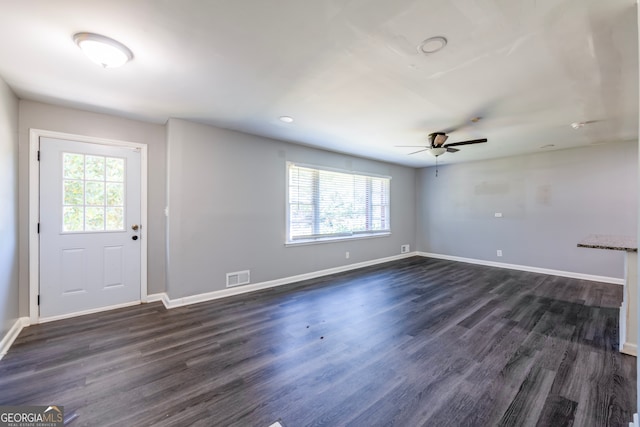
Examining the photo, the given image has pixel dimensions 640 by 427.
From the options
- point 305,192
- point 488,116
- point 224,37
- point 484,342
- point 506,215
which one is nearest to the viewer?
point 224,37

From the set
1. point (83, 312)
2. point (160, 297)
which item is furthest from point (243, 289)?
point (83, 312)

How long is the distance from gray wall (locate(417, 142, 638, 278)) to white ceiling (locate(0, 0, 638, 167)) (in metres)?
1.63

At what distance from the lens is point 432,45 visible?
75.4 inches

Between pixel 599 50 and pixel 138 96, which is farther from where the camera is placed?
pixel 138 96

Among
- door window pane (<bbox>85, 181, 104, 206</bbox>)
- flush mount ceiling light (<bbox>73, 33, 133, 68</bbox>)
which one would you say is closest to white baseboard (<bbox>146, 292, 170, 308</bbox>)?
door window pane (<bbox>85, 181, 104, 206</bbox>)

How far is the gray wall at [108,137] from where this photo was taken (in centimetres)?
292

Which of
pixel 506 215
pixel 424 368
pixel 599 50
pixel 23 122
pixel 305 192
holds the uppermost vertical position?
pixel 599 50

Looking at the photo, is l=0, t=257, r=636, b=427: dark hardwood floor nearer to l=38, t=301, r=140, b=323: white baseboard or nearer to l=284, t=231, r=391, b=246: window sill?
l=38, t=301, r=140, b=323: white baseboard

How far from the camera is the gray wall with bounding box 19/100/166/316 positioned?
2.92m

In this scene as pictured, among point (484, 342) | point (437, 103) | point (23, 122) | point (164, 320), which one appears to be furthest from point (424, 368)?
point (23, 122)

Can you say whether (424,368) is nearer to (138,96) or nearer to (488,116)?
(488,116)

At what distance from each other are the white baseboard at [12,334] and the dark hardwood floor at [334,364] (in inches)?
2.5

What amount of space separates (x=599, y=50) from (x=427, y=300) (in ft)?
10.3

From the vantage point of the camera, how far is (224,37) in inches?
73.0
